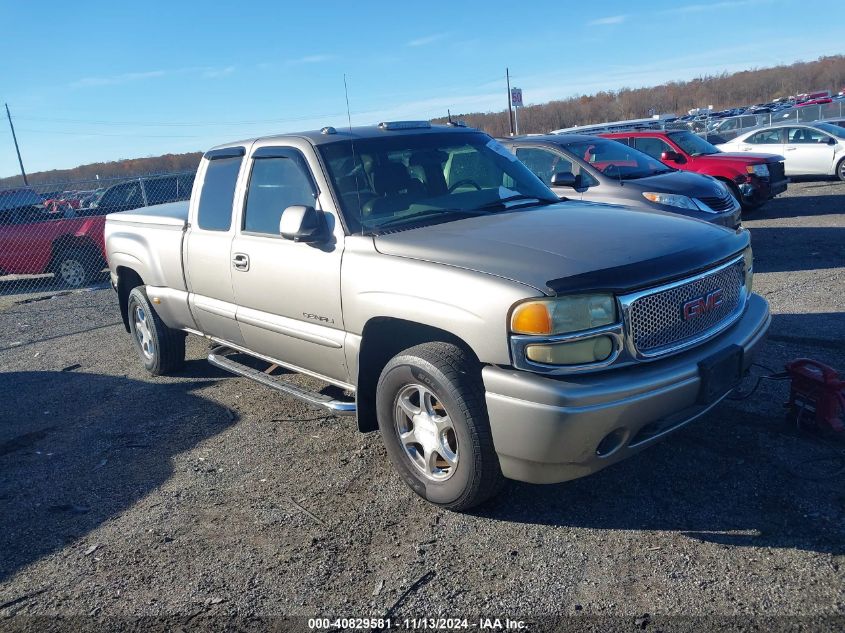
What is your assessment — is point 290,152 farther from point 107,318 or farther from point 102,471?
point 107,318

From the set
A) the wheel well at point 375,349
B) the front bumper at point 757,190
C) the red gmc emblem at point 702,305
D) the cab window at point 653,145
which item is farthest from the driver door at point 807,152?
the wheel well at point 375,349

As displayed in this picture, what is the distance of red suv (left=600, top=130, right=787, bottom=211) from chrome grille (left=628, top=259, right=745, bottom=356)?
9.28 m

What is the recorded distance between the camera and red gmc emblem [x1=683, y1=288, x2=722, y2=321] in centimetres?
346

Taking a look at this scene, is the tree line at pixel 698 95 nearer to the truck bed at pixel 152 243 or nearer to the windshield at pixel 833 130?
the windshield at pixel 833 130

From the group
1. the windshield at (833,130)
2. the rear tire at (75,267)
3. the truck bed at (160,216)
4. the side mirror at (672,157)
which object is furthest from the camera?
the windshield at (833,130)

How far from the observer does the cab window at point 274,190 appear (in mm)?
4574

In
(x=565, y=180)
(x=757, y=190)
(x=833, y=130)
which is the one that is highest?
(x=565, y=180)

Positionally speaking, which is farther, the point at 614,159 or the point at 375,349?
the point at 614,159

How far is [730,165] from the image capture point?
1277 cm

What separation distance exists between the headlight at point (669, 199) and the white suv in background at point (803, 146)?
34.9ft

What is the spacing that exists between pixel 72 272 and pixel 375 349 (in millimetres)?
10625

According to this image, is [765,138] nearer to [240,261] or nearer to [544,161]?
[544,161]

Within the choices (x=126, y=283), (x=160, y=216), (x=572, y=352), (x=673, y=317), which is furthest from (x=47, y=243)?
(x=673, y=317)

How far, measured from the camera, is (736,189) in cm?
1285
